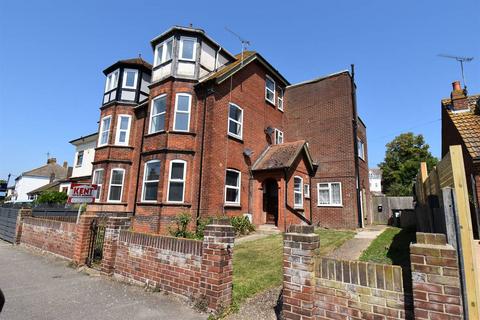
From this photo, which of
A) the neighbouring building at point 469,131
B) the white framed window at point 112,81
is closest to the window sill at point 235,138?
the neighbouring building at point 469,131

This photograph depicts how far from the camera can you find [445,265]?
2754 millimetres

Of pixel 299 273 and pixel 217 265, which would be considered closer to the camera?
pixel 299 273

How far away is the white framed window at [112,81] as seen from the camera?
19.1 metres

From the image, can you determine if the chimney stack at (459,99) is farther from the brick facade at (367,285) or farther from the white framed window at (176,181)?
the white framed window at (176,181)

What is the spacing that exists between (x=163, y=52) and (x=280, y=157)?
901cm

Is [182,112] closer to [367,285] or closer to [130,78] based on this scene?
[130,78]

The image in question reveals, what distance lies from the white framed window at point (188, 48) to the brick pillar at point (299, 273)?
13500 millimetres

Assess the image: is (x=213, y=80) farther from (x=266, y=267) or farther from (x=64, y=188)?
(x=64, y=188)

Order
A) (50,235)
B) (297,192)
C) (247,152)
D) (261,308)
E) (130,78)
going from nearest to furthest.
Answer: (261,308) → (50,235) → (247,152) → (297,192) → (130,78)

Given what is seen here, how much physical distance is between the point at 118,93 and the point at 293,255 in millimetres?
18366

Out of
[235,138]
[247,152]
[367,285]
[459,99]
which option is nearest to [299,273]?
[367,285]

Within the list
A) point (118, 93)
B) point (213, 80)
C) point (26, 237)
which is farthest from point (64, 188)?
point (213, 80)

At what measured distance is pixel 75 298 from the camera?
5570mm

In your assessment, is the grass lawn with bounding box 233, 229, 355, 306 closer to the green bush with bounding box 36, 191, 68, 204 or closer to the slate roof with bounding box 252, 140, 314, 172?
the slate roof with bounding box 252, 140, 314, 172
